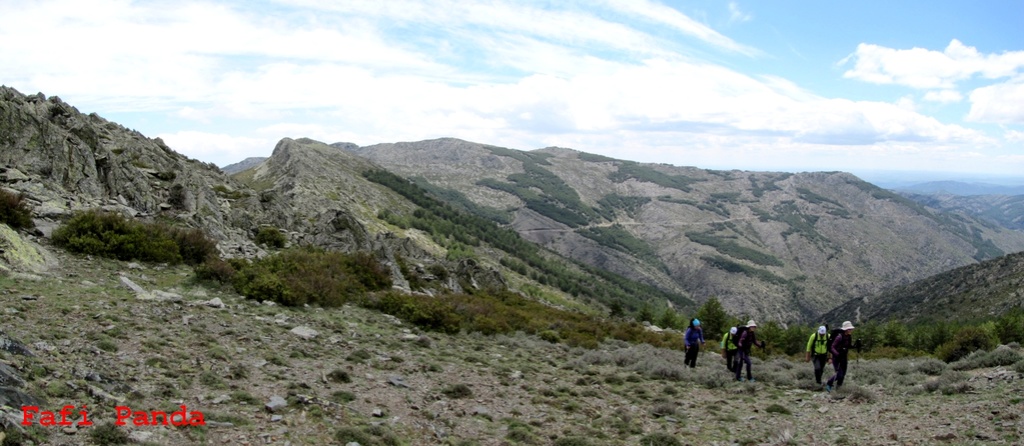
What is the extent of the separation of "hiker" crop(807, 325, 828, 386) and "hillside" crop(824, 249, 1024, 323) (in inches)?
2559

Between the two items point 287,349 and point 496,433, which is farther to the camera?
point 287,349

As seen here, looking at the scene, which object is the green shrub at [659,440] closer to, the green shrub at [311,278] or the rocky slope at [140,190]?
the green shrub at [311,278]

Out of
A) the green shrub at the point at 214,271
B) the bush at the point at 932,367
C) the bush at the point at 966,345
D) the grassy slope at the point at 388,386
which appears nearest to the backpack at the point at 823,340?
the grassy slope at the point at 388,386

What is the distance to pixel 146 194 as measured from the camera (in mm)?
29641

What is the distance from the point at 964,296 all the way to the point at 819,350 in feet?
325

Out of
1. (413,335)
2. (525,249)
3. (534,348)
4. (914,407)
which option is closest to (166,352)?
(413,335)

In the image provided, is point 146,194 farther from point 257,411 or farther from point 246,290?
point 257,411

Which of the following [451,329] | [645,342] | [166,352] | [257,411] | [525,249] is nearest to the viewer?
[257,411]

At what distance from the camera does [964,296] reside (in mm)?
91500

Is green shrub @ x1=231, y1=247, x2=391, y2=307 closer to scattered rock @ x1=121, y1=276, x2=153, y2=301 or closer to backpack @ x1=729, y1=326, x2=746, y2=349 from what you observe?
scattered rock @ x1=121, y1=276, x2=153, y2=301

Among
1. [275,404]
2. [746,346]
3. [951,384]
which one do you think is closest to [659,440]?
[275,404]

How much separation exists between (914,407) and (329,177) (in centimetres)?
10797

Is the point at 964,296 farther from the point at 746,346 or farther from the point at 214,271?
the point at 214,271

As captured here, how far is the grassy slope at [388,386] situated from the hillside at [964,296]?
6802 cm
